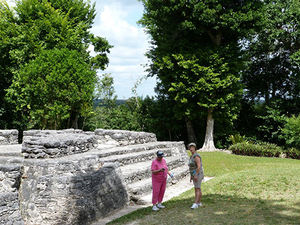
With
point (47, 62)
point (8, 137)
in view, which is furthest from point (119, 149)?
point (47, 62)

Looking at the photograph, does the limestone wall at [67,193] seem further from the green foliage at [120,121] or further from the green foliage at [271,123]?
the green foliage at [120,121]

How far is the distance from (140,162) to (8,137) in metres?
6.83

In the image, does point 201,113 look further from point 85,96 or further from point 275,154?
point 85,96

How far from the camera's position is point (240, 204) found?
328 inches

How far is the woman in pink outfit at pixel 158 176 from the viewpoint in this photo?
8.40 metres

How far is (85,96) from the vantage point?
2189 centimetres

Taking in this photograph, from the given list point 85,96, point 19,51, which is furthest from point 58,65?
point 19,51

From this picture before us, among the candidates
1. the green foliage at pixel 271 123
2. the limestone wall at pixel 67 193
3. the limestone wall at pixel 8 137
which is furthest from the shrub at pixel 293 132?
the limestone wall at pixel 8 137

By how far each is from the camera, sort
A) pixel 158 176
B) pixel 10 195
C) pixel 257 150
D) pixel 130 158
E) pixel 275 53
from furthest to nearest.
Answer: pixel 275 53 < pixel 257 150 < pixel 130 158 < pixel 158 176 < pixel 10 195

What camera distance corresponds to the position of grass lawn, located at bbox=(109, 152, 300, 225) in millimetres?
7223

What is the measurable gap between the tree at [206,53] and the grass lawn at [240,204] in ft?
34.2

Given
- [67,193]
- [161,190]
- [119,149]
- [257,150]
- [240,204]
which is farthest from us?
[257,150]

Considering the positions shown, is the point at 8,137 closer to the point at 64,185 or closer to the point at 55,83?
the point at 55,83

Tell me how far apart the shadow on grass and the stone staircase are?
5.97 feet
